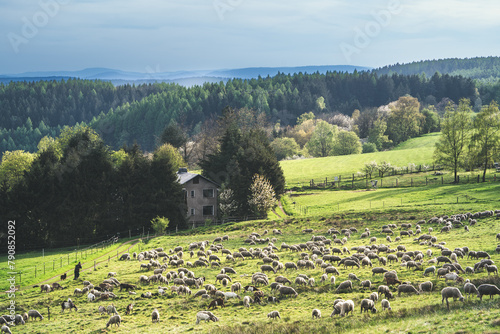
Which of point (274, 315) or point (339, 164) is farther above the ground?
point (339, 164)

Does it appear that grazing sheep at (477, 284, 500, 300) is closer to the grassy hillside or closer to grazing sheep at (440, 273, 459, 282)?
grazing sheep at (440, 273, 459, 282)

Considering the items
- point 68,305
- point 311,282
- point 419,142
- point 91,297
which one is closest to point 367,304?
point 311,282

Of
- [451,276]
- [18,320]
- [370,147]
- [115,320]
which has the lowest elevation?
[18,320]

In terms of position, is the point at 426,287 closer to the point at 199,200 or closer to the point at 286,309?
the point at 286,309

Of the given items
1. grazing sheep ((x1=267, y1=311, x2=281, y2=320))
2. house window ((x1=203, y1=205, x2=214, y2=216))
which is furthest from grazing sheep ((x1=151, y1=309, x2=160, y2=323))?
house window ((x1=203, y1=205, x2=214, y2=216))

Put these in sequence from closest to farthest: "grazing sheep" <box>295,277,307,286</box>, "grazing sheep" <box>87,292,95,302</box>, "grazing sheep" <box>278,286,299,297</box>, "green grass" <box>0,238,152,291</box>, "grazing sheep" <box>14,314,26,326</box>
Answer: "grazing sheep" <box>14,314,26,326</box> → "grazing sheep" <box>278,286,299,297</box> → "grazing sheep" <box>295,277,307,286</box> → "grazing sheep" <box>87,292,95,302</box> → "green grass" <box>0,238,152,291</box>

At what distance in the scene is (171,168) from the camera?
80.3 meters

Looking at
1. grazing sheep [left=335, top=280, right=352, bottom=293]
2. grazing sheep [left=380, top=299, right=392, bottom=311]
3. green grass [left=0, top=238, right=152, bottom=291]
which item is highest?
grazing sheep [left=380, top=299, right=392, bottom=311]

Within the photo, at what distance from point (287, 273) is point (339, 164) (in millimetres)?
95414

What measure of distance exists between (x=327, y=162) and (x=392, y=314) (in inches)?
4407

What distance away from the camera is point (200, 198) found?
8638 cm

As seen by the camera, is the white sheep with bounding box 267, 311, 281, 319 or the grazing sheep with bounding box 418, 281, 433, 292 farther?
the grazing sheep with bounding box 418, 281, 433, 292

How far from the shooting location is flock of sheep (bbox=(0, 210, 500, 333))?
28.6 meters

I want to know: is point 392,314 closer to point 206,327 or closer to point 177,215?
point 206,327
